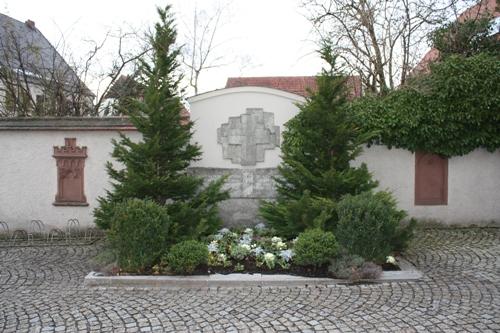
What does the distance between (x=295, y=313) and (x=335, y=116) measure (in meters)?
3.75

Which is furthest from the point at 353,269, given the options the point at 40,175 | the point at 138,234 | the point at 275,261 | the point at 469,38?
the point at 469,38

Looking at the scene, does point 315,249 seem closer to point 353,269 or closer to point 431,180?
point 353,269

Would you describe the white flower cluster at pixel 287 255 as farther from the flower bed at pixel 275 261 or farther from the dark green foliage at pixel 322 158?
the dark green foliage at pixel 322 158

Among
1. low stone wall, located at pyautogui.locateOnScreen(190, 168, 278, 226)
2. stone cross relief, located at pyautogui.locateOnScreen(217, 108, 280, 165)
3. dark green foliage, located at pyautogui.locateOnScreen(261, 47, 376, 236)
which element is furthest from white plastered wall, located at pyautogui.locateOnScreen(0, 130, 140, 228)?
dark green foliage, located at pyautogui.locateOnScreen(261, 47, 376, 236)

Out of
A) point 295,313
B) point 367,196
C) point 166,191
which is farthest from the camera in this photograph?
point 166,191

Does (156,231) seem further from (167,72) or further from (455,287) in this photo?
Result: (455,287)

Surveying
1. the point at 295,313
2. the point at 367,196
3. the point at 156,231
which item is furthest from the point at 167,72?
the point at 295,313

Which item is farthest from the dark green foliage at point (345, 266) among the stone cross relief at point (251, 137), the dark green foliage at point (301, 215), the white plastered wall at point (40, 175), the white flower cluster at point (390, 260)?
the white plastered wall at point (40, 175)

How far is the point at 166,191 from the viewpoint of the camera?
24.7ft

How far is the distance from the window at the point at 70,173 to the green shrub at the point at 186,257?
4.09 meters

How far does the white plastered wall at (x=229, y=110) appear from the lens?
29.4 ft

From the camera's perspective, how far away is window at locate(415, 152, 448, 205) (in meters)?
10.0

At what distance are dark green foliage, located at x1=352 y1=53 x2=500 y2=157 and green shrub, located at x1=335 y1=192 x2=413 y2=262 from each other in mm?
3034

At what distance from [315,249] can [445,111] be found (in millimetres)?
4955
